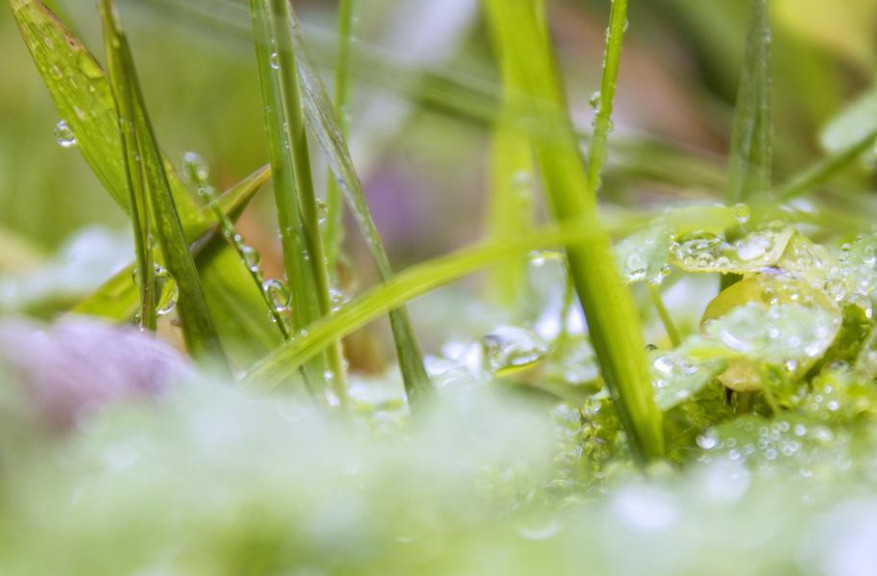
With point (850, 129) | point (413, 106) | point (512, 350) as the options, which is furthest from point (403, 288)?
point (413, 106)

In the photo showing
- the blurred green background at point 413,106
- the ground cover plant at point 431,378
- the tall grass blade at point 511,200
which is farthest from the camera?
the blurred green background at point 413,106

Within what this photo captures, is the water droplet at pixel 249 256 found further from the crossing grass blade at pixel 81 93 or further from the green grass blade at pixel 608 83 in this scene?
the green grass blade at pixel 608 83

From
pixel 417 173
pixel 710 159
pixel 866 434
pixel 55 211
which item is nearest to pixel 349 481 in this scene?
pixel 866 434

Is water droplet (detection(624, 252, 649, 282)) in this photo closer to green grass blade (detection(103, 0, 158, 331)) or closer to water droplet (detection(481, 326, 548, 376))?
water droplet (detection(481, 326, 548, 376))

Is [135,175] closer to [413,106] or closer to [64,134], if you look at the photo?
[64,134]

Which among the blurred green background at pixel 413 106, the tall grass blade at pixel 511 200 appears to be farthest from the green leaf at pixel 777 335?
the blurred green background at pixel 413 106
